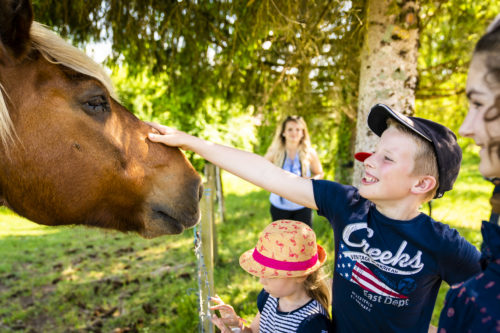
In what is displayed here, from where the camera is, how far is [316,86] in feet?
19.1

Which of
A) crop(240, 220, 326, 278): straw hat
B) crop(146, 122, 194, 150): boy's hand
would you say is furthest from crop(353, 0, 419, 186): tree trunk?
crop(146, 122, 194, 150): boy's hand

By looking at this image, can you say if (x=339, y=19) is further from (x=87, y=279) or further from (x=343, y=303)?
(x=87, y=279)

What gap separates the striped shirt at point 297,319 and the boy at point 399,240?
0.39ft

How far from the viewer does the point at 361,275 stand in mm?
1529

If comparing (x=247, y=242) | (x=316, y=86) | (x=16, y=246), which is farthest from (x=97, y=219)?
(x=16, y=246)

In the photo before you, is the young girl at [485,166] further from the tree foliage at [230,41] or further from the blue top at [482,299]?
the tree foliage at [230,41]

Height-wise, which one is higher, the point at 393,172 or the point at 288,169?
the point at 393,172

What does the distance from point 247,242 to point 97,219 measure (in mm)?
5235

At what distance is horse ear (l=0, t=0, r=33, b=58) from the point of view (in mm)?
1435

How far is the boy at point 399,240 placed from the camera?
1416 mm

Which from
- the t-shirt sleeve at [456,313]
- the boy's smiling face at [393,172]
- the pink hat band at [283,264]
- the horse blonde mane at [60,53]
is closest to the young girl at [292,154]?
the pink hat band at [283,264]

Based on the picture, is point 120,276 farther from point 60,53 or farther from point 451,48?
point 451,48

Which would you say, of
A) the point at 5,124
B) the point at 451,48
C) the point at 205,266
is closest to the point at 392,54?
the point at 205,266

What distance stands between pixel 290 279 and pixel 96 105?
4.37 ft
